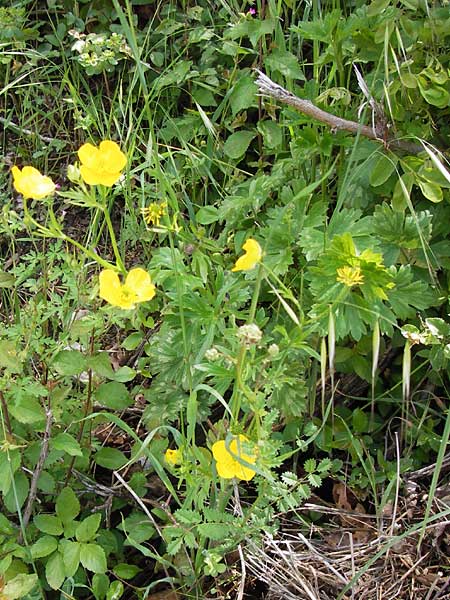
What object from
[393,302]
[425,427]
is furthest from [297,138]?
[425,427]

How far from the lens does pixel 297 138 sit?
1.64 metres

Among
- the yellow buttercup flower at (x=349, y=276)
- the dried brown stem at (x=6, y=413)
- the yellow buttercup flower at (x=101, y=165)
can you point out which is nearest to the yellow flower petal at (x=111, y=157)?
the yellow buttercup flower at (x=101, y=165)

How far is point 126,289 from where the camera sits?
118 cm

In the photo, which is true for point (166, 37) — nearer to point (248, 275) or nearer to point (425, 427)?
point (248, 275)

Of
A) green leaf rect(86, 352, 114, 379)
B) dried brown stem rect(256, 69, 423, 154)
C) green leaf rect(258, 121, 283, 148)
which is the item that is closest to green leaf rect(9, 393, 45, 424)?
green leaf rect(86, 352, 114, 379)

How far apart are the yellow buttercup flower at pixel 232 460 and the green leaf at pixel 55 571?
1.42 feet

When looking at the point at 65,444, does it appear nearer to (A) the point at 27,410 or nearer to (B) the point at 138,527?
(A) the point at 27,410

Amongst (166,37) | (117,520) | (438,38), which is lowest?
(117,520)

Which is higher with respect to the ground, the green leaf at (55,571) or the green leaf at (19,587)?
the green leaf at (19,587)

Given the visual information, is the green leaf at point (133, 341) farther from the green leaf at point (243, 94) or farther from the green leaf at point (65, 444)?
the green leaf at point (243, 94)

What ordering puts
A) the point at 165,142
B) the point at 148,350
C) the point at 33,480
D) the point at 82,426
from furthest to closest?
the point at 165,142
the point at 148,350
the point at 82,426
the point at 33,480

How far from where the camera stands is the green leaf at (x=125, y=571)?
1.49 m

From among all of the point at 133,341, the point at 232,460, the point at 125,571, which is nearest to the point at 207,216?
the point at 133,341

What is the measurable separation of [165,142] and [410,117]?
0.80 meters
